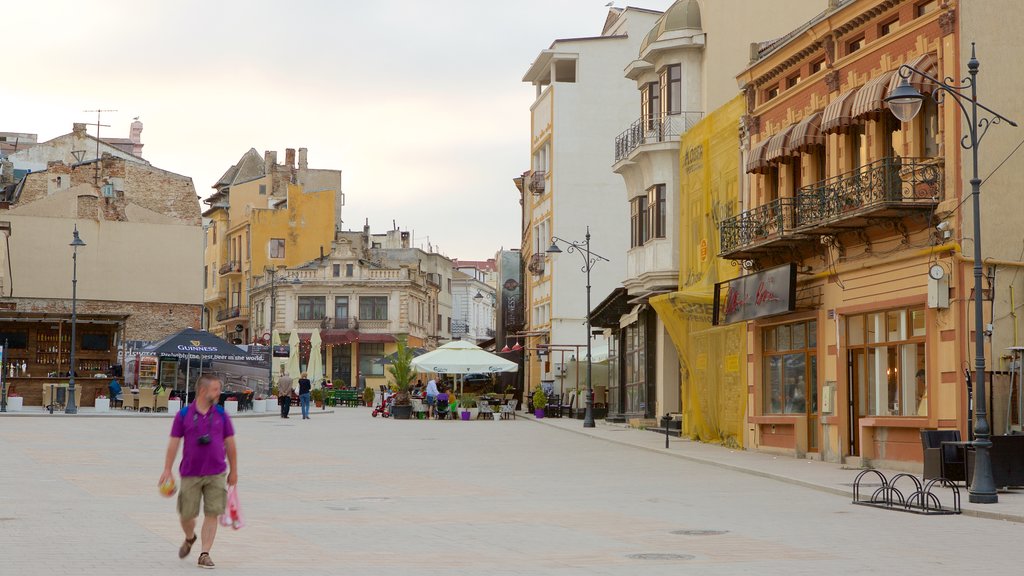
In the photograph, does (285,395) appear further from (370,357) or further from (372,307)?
(372,307)

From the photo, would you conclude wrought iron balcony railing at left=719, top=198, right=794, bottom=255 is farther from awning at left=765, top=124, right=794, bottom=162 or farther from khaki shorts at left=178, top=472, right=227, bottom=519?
khaki shorts at left=178, top=472, right=227, bottom=519

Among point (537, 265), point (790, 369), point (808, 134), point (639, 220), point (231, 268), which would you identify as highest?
point (231, 268)

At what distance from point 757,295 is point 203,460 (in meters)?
19.5

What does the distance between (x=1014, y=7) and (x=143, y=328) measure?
195 ft

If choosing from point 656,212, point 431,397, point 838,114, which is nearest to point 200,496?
point 838,114

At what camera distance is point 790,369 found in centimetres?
2853

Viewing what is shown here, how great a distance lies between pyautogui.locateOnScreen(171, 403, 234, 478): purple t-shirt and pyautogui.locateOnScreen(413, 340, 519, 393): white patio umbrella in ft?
127

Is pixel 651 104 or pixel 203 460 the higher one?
pixel 651 104

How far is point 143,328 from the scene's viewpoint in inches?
2894

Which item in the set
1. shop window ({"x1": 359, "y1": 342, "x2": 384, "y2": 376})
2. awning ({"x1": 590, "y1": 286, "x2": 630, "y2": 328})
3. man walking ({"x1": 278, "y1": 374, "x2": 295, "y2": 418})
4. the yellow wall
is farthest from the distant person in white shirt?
shop window ({"x1": 359, "y1": 342, "x2": 384, "y2": 376})

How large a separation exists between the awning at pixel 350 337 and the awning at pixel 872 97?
7156cm

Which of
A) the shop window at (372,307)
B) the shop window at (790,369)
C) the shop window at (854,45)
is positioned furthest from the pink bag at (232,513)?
the shop window at (372,307)

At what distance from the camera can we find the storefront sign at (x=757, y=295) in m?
26.8

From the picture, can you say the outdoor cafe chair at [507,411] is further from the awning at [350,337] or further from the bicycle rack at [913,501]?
the awning at [350,337]
